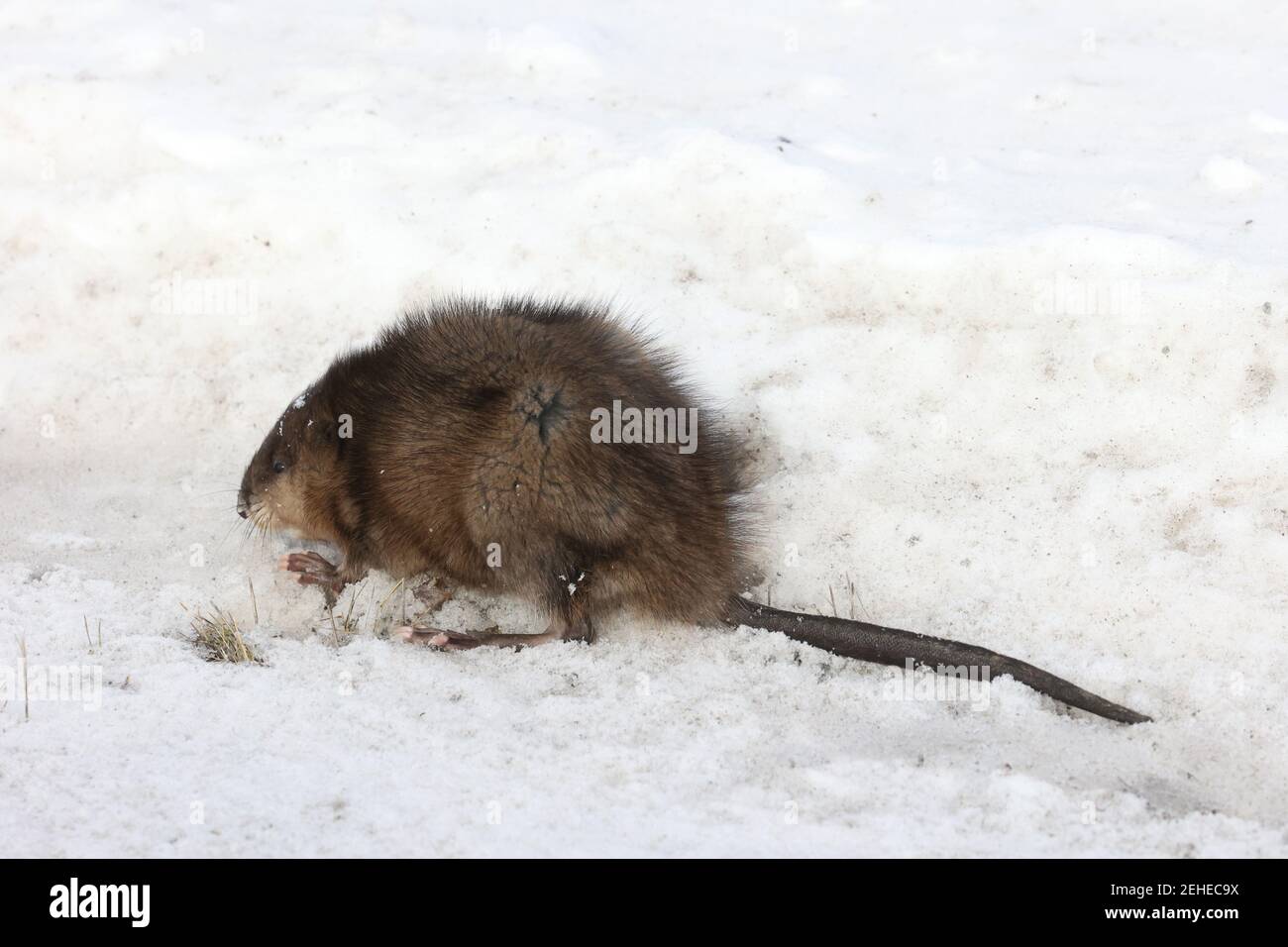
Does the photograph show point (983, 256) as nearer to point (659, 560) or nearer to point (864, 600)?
point (864, 600)

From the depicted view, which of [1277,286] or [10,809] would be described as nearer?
[10,809]

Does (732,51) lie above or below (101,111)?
above

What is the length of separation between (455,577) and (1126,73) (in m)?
4.42

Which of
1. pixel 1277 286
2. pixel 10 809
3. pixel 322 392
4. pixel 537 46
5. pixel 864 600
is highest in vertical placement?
pixel 537 46

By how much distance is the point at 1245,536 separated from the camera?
152 inches

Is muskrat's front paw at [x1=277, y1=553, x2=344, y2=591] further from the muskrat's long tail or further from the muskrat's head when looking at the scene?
the muskrat's long tail

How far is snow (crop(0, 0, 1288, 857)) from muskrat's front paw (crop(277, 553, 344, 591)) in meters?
0.15

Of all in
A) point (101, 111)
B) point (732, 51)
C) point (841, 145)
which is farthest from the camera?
point (732, 51)

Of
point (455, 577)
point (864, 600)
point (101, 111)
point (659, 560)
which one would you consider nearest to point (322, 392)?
point (455, 577)

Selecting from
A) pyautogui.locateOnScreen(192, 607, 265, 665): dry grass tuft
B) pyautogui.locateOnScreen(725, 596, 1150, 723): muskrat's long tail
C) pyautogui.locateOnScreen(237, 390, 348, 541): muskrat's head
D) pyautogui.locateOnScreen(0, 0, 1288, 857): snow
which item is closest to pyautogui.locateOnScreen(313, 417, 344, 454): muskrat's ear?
pyautogui.locateOnScreen(237, 390, 348, 541): muskrat's head

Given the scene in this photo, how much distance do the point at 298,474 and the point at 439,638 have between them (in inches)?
39.1

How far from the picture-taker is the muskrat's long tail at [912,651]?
3391 mm

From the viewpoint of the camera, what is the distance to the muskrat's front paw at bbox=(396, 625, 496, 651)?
388 cm

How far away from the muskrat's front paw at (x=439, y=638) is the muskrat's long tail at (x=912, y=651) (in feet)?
3.30
